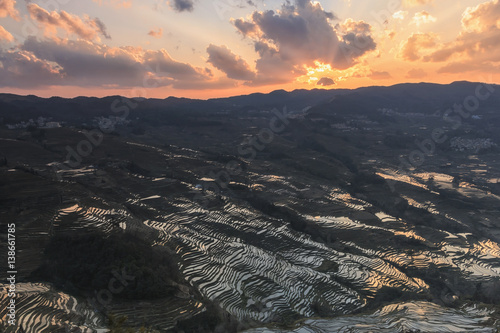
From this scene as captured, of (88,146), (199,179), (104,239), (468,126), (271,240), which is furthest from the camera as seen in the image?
(468,126)

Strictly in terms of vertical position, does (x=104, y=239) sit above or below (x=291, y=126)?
below

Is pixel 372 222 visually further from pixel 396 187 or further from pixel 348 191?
pixel 396 187

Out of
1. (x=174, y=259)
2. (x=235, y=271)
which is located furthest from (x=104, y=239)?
(x=235, y=271)

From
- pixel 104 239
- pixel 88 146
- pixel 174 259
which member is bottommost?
pixel 174 259

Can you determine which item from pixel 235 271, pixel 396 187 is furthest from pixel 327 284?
pixel 396 187

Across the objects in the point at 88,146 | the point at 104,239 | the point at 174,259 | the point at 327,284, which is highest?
the point at 88,146

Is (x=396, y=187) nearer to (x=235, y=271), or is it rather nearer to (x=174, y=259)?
(x=235, y=271)

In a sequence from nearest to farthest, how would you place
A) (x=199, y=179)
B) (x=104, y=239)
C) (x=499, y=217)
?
(x=104, y=239) < (x=499, y=217) < (x=199, y=179)

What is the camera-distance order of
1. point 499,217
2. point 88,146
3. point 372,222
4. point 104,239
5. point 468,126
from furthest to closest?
point 468,126 < point 88,146 < point 499,217 < point 372,222 < point 104,239

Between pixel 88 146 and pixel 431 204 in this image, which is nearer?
pixel 431 204
